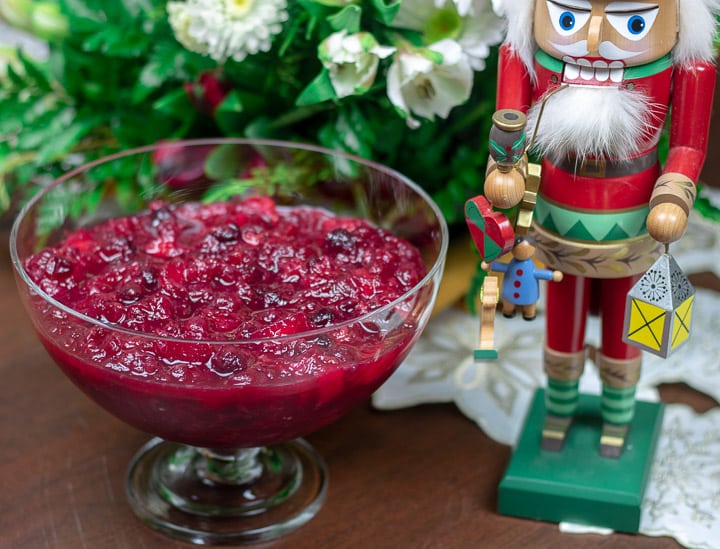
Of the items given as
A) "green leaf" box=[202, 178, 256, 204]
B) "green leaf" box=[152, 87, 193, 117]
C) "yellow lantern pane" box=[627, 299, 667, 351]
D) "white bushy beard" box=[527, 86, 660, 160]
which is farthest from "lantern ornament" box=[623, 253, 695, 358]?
"green leaf" box=[152, 87, 193, 117]

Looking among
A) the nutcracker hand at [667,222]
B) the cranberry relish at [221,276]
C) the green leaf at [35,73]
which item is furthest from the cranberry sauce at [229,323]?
the green leaf at [35,73]

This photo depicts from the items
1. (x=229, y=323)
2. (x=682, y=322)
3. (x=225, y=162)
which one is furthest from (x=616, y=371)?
(x=225, y=162)

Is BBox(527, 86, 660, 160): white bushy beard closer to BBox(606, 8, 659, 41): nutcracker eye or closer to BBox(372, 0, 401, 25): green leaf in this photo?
BBox(606, 8, 659, 41): nutcracker eye

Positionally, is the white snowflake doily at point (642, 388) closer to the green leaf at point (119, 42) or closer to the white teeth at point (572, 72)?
the white teeth at point (572, 72)

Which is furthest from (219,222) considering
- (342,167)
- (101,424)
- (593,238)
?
(593,238)

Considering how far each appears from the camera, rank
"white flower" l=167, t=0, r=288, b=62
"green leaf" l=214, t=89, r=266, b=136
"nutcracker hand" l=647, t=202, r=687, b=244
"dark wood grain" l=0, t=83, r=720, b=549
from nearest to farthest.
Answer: "nutcracker hand" l=647, t=202, r=687, b=244 < "dark wood grain" l=0, t=83, r=720, b=549 < "white flower" l=167, t=0, r=288, b=62 < "green leaf" l=214, t=89, r=266, b=136

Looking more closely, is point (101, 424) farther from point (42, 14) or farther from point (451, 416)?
point (42, 14)
